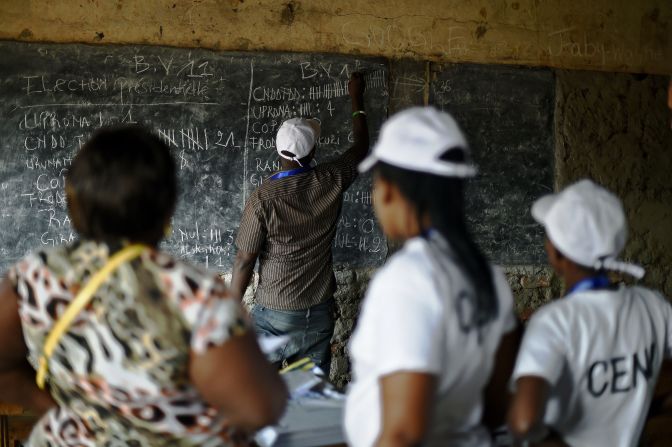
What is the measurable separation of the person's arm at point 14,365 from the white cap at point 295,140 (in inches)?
87.3

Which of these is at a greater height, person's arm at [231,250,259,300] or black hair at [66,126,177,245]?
black hair at [66,126,177,245]

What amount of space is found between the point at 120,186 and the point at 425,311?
54 centimetres

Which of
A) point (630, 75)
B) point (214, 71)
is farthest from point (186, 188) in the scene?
point (630, 75)

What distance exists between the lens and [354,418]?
1.39 m

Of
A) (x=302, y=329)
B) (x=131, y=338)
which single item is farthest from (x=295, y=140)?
(x=131, y=338)

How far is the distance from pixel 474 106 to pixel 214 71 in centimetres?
165

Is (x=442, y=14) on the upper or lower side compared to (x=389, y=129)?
upper

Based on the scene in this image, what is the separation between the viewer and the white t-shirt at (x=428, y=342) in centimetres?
121

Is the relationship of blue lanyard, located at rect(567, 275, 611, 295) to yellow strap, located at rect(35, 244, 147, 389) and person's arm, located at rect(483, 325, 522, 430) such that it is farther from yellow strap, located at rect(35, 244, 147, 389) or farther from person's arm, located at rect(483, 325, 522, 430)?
yellow strap, located at rect(35, 244, 147, 389)

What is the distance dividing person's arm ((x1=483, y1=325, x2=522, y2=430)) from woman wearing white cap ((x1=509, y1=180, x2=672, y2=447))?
1.2 inches

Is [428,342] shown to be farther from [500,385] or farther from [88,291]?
[88,291]

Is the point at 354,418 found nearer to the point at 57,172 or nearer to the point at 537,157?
the point at 57,172

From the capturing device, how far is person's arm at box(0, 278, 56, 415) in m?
1.32

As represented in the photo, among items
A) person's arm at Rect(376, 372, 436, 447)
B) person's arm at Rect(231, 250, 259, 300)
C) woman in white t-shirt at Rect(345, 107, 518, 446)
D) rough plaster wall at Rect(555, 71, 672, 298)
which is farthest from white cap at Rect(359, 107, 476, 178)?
rough plaster wall at Rect(555, 71, 672, 298)
